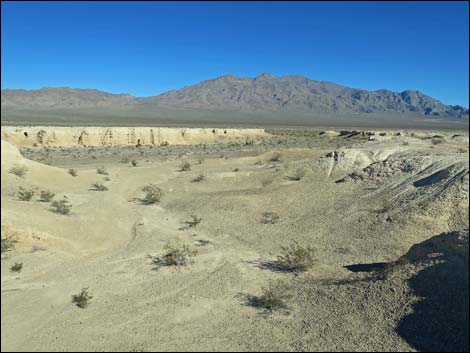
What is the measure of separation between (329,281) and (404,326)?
2559mm

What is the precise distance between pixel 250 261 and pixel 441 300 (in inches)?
209

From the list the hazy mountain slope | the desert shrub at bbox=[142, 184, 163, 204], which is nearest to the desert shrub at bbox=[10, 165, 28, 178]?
the desert shrub at bbox=[142, 184, 163, 204]

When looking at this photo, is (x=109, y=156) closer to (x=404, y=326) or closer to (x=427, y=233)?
(x=427, y=233)

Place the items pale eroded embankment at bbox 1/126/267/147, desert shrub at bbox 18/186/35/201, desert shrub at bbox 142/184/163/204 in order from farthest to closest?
pale eroded embankment at bbox 1/126/267/147 < desert shrub at bbox 142/184/163/204 < desert shrub at bbox 18/186/35/201

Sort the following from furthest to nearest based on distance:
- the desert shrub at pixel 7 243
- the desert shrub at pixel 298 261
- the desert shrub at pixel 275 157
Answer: the desert shrub at pixel 275 157 → the desert shrub at pixel 7 243 → the desert shrub at pixel 298 261

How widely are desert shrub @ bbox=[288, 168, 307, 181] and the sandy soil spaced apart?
1.60 feet

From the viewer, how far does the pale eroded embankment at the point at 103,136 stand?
45031 mm

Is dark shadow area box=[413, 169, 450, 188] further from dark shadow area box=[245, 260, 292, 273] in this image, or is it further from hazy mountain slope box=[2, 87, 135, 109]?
hazy mountain slope box=[2, 87, 135, 109]

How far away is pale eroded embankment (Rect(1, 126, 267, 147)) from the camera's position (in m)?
45.0

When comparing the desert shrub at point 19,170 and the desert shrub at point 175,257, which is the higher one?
the desert shrub at point 19,170

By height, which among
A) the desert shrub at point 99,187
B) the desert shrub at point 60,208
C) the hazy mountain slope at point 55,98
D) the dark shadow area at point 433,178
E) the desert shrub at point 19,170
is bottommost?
the desert shrub at point 99,187

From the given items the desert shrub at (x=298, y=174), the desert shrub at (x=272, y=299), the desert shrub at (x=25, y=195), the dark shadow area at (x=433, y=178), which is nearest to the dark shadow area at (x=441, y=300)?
the desert shrub at (x=272, y=299)

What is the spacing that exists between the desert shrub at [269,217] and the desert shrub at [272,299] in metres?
5.66

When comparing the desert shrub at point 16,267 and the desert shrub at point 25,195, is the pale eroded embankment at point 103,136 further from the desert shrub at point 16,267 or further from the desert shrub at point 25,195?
the desert shrub at point 16,267
